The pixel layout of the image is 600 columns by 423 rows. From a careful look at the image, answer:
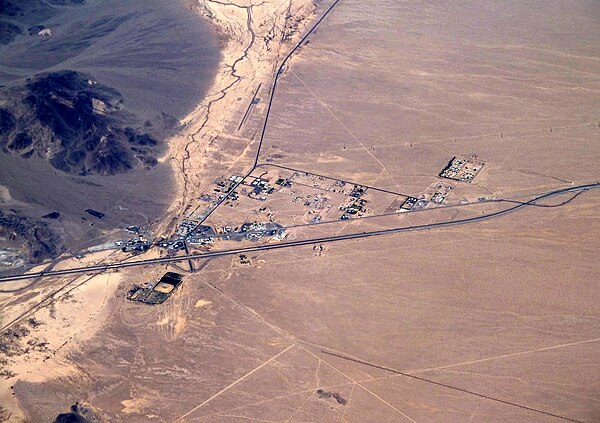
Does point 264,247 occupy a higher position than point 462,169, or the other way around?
point 462,169

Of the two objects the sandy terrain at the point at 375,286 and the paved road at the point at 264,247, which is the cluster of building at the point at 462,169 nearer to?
the sandy terrain at the point at 375,286

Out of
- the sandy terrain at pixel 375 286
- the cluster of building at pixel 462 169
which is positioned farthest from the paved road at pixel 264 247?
the cluster of building at pixel 462 169

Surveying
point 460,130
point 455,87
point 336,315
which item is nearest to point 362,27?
point 455,87

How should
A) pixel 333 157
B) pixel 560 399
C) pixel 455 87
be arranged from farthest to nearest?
pixel 455 87 < pixel 333 157 < pixel 560 399

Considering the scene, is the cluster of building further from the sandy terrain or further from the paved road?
the paved road

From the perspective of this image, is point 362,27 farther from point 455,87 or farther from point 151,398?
point 151,398

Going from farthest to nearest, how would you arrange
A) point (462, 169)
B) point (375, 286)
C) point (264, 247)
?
point (462, 169), point (264, 247), point (375, 286)

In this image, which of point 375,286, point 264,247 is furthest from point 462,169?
point 264,247

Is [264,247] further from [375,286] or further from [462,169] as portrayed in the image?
[462,169]

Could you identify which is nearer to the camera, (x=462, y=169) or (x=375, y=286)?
(x=375, y=286)

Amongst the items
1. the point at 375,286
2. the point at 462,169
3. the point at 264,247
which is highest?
the point at 462,169

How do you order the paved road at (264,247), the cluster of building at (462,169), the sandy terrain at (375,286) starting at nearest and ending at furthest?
1. the sandy terrain at (375,286)
2. the paved road at (264,247)
3. the cluster of building at (462,169)
